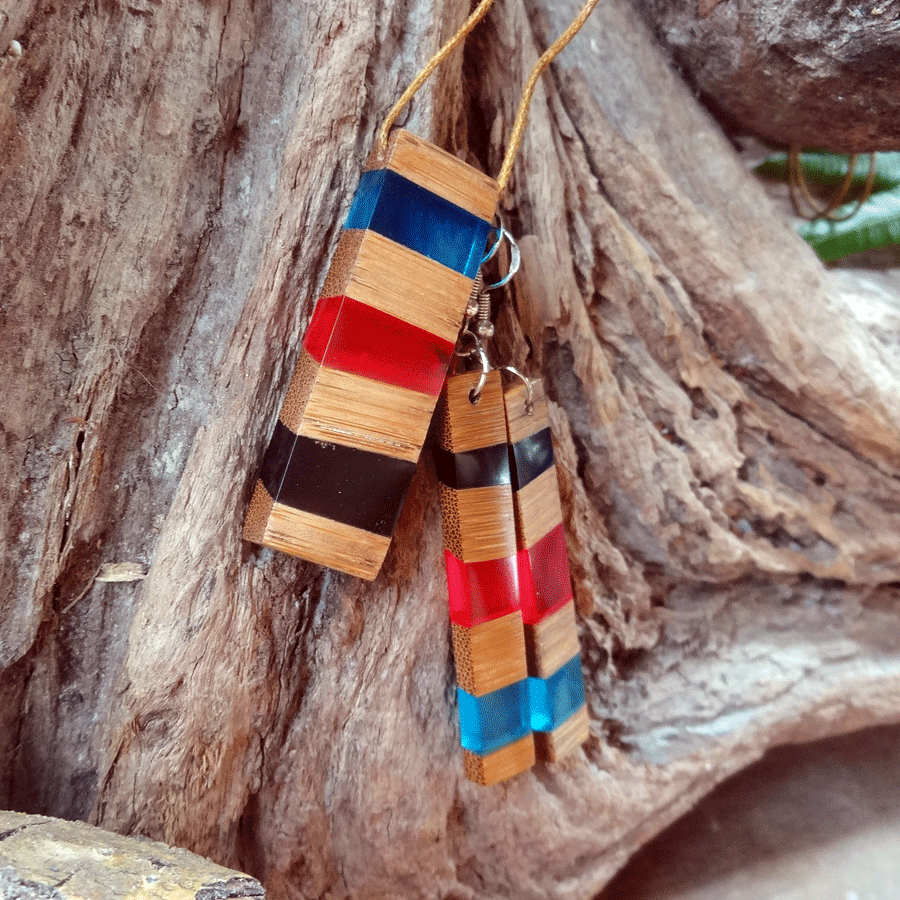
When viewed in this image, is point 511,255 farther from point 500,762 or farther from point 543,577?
point 500,762

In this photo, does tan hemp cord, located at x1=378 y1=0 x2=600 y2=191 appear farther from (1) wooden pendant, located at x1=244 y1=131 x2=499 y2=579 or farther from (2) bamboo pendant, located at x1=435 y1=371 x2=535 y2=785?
(2) bamboo pendant, located at x1=435 y1=371 x2=535 y2=785

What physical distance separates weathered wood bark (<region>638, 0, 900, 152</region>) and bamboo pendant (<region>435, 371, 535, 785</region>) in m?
0.74

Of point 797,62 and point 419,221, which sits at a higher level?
point 797,62

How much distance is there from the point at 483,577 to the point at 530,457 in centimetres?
19

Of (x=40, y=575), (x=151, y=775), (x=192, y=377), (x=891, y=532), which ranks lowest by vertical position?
(x=151, y=775)

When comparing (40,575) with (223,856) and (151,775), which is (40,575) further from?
(223,856)

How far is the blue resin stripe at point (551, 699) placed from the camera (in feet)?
3.45

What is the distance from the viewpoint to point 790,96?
3.91 feet

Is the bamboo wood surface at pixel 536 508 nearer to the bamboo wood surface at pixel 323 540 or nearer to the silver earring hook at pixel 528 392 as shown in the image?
the silver earring hook at pixel 528 392

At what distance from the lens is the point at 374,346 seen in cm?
83

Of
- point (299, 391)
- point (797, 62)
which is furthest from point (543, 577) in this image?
point (797, 62)

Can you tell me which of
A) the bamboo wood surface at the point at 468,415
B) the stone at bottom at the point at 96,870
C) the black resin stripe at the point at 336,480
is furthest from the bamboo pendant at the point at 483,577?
the stone at bottom at the point at 96,870

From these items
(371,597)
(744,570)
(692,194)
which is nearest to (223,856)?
(371,597)

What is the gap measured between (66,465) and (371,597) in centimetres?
45
